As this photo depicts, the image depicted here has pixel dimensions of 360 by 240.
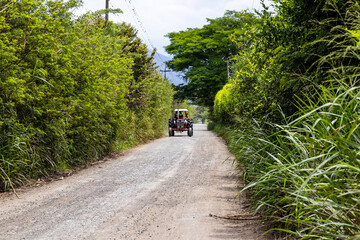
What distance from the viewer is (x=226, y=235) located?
369 cm

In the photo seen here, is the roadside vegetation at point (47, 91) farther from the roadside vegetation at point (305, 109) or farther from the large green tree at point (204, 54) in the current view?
the large green tree at point (204, 54)

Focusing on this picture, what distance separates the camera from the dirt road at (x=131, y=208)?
12.5ft

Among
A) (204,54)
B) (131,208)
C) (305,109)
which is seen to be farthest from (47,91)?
(204,54)

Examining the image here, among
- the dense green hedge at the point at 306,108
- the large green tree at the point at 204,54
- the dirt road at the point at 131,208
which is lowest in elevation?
the dirt road at the point at 131,208

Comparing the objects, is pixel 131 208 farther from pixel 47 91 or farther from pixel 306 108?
pixel 47 91

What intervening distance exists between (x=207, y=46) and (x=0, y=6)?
23.5m

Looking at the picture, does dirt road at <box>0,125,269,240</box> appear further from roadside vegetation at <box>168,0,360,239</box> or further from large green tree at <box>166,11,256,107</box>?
large green tree at <box>166,11,256,107</box>

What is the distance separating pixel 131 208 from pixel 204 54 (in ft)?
86.1

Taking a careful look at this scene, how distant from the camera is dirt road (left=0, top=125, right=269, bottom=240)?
379cm

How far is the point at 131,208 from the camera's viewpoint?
487cm

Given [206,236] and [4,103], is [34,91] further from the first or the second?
[206,236]

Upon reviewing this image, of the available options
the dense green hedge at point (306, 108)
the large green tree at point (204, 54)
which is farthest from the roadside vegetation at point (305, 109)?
the large green tree at point (204, 54)

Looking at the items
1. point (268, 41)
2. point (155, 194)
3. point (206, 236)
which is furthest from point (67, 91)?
point (206, 236)

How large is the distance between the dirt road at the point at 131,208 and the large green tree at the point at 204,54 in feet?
70.7
